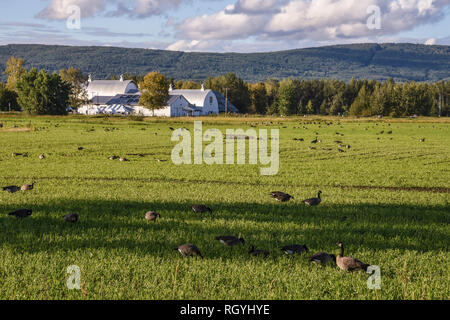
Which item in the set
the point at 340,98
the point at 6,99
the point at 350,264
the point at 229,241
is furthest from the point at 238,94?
the point at 350,264

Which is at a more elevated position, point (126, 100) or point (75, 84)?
point (75, 84)

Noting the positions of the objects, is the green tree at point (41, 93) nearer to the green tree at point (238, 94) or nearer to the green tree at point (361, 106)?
the green tree at point (238, 94)

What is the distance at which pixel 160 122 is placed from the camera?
92.4 m

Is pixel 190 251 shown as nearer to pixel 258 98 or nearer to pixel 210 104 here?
pixel 210 104

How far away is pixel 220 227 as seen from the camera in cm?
1119

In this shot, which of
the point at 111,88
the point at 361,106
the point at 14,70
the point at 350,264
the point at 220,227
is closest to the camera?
the point at 350,264

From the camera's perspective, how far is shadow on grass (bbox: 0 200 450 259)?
959 centimetres

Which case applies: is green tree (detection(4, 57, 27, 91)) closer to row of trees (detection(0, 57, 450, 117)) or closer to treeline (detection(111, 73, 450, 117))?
row of trees (detection(0, 57, 450, 117))

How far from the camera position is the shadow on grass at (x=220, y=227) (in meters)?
9.59

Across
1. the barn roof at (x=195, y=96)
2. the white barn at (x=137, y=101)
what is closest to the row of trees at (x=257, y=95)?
the white barn at (x=137, y=101)

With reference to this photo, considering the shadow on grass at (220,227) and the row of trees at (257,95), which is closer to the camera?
the shadow on grass at (220,227)

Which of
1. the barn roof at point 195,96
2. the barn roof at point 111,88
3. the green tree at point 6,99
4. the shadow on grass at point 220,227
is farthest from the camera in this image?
the barn roof at point 111,88
